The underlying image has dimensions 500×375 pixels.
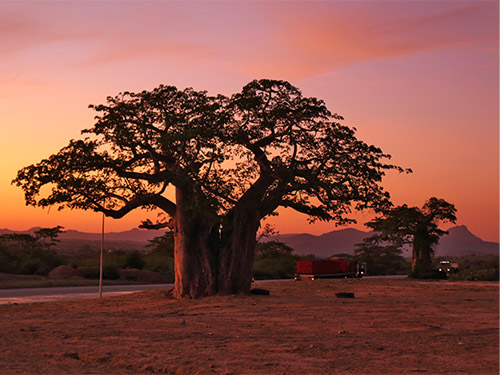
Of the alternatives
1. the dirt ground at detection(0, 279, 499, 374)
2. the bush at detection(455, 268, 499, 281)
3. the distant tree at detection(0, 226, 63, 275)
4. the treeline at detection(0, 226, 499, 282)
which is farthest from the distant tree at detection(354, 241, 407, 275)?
the dirt ground at detection(0, 279, 499, 374)

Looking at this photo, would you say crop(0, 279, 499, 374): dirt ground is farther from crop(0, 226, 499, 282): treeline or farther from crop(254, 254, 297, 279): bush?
crop(254, 254, 297, 279): bush

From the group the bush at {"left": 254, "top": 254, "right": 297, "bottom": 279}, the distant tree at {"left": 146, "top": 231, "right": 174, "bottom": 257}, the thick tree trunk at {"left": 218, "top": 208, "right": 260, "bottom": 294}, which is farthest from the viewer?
the distant tree at {"left": 146, "top": 231, "right": 174, "bottom": 257}

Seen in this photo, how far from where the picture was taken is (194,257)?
97.1ft

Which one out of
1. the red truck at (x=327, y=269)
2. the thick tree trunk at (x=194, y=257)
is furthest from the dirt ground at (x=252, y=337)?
the red truck at (x=327, y=269)

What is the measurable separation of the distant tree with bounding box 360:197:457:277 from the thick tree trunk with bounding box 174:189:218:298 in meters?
25.6

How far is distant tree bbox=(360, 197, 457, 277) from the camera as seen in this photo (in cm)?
5231

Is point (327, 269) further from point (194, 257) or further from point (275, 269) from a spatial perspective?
point (194, 257)

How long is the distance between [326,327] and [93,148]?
43.5 ft

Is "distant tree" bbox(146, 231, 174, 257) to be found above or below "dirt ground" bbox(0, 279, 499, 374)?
above

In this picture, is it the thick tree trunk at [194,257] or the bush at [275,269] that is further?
the bush at [275,269]

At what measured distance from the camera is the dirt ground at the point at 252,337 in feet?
44.3

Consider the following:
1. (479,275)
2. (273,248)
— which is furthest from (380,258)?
(479,275)

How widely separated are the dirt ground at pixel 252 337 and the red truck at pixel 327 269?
20525 millimetres

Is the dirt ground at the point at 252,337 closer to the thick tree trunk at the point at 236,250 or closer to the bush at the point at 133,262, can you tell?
the thick tree trunk at the point at 236,250
